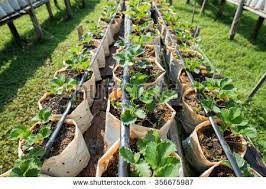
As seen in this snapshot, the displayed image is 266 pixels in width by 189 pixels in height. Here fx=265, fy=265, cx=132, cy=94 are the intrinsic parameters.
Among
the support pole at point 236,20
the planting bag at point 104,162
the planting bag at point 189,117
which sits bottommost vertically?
the support pole at point 236,20

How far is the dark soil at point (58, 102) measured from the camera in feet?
9.78

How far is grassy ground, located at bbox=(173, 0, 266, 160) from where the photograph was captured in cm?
406

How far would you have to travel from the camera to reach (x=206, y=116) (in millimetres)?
2826

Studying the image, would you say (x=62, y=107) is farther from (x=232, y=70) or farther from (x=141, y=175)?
(x=232, y=70)

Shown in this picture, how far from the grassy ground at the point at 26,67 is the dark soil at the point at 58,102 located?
0.82m

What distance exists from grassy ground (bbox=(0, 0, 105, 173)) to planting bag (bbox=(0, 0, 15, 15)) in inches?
27.8

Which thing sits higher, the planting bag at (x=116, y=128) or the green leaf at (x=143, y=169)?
the green leaf at (x=143, y=169)

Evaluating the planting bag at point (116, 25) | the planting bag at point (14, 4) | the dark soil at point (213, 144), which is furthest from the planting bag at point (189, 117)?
the planting bag at point (14, 4)

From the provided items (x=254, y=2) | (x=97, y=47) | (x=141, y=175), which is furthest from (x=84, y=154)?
(x=254, y=2)

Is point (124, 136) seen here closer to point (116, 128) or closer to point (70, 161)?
point (116, 128)

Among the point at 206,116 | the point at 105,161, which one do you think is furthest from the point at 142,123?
the point at 206,116

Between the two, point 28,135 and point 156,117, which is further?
point 156,117

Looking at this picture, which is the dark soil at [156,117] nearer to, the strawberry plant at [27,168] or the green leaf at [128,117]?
the green leaf at [128,117]

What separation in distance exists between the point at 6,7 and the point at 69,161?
4.78 meters
